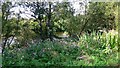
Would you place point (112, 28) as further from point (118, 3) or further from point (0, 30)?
point (0, 30)

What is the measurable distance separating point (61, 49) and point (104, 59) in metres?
0.71

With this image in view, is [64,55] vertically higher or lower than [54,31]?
lower

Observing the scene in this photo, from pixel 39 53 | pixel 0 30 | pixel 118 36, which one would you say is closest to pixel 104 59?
pixel 118 36

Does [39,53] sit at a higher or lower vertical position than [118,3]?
lower

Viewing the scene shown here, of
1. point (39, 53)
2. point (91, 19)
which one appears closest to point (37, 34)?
point (39, 53)

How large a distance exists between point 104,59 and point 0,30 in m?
1.73

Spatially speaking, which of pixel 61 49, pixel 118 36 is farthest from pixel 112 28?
pixel 61 49

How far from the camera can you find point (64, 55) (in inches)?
372

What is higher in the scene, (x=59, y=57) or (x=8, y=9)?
(x=8, y=9)

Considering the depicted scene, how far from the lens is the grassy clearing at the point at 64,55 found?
30.9ft

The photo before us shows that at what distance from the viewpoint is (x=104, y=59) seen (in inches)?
372

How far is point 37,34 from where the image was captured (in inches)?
371

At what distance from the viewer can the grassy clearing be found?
30.9 ft

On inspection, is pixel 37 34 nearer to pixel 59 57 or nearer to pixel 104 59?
pixel 59 57
